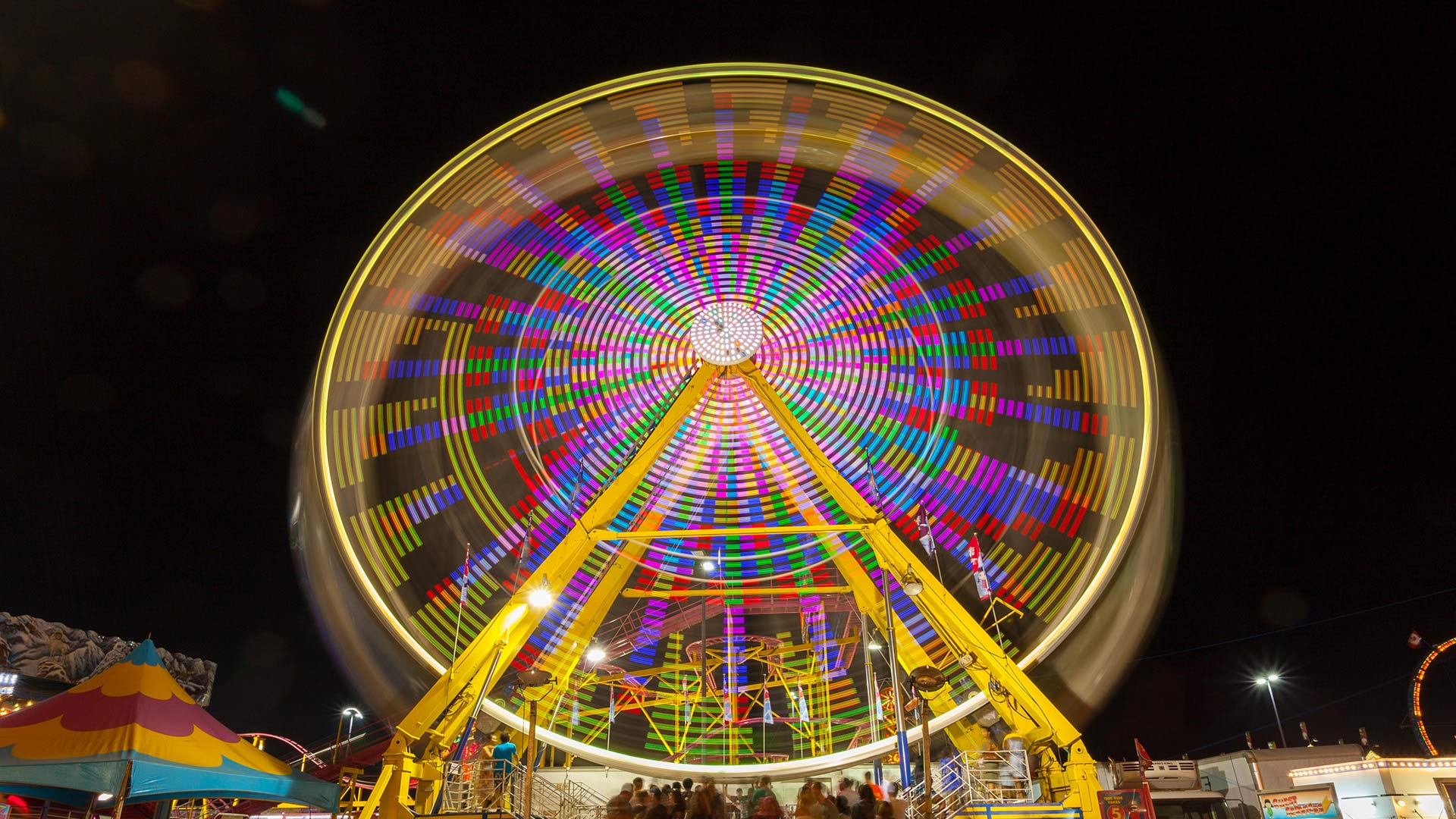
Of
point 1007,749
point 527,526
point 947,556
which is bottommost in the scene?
point 1007,749

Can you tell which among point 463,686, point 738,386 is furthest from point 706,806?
point 738,386

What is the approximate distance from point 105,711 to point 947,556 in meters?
14.2

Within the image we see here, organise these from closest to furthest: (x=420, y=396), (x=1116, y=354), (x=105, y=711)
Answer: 1. (x=105, y=711)
2. (x=1116, y=354)
3. (x=420, y=396)

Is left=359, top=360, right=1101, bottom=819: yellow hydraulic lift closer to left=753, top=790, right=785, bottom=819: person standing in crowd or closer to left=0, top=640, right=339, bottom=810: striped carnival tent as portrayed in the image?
left=0, top=640, right=339, bottom=810: striped carnival tent

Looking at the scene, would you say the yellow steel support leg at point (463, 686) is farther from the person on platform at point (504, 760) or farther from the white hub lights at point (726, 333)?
the white hub lights at point (726, 333)

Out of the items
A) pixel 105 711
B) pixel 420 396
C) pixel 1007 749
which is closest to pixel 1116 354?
pixel 1007 749

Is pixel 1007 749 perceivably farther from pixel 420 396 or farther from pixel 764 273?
pixel 420 396

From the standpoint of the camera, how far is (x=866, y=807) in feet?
24.0

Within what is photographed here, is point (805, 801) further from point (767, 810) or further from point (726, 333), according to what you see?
point (726, 333)

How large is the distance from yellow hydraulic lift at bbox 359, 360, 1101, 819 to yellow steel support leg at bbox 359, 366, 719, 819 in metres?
0.01

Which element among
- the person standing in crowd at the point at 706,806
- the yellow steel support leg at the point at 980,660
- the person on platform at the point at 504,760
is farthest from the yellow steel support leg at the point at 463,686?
the person standing in crowd at the point at 706,806

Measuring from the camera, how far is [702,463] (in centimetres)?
1819

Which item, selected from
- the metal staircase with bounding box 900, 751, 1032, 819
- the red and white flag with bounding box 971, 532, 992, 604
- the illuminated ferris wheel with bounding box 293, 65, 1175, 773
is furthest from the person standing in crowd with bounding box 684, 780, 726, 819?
the red and white flag with bounding box 971, 532, 992, 604

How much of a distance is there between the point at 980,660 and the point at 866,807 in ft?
16.8
